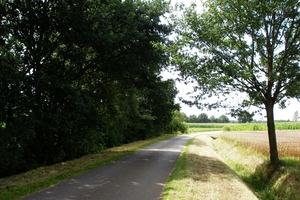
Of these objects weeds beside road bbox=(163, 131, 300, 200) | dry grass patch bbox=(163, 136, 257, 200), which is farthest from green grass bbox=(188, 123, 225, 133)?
dry grass patch bbox=(163, 136, 257, 200)

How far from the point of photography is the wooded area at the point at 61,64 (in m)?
13.0

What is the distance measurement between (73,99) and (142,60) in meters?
5.54

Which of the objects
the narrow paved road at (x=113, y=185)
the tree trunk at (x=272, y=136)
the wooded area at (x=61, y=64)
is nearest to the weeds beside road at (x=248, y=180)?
Result: the tree trunk at (x=272, y=136)

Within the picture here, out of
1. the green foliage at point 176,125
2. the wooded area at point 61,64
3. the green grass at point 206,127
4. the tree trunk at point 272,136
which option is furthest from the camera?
the green grass at point 206,127

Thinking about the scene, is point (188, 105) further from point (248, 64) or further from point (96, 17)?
point (96, 17)

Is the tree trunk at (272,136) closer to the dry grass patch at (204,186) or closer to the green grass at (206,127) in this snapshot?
the dry grass patch at (204,186)

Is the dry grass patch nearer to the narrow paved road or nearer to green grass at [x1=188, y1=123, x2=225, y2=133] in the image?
the narrow paved road

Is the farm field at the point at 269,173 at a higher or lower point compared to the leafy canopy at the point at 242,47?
lower

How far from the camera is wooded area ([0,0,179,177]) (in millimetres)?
12992

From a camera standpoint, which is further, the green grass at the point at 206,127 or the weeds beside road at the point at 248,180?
the green grass at the point at 206,127

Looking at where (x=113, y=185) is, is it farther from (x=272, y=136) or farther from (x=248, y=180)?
(x=272, y=136)

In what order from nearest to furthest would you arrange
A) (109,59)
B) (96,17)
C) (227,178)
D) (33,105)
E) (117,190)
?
(117,190)
(227,178)
(33,105)
(96,17)
(109,59)

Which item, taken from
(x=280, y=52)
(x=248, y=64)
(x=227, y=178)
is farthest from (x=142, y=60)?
(x=227, y=178)

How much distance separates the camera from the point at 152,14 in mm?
18422
